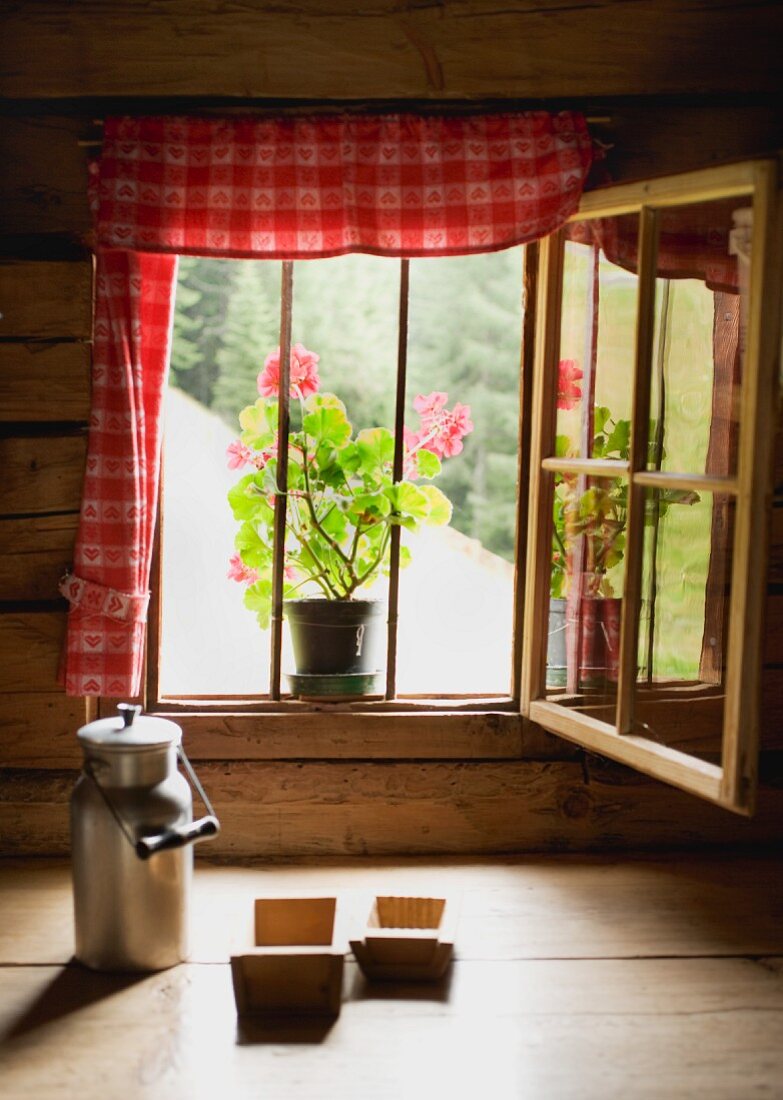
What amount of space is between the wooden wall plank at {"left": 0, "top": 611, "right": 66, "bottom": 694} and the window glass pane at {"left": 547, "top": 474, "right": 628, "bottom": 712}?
109 centimetres

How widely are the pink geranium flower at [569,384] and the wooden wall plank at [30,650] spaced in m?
1.18

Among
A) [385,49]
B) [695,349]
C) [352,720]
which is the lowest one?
[352,720]

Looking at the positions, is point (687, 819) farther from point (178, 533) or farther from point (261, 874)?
point (178, 533)

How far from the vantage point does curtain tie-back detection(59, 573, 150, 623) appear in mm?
2531

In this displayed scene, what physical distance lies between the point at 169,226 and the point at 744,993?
6.03 ft

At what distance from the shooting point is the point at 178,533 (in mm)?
3357

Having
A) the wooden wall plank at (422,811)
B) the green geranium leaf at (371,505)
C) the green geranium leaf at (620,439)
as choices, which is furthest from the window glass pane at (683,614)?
the green geranium leaf at (371,505)

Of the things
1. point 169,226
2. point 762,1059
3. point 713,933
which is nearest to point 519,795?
point 713,933

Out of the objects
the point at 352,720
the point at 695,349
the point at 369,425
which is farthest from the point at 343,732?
the point at 369,425

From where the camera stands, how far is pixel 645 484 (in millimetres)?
2344

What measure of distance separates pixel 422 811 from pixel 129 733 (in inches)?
34.0

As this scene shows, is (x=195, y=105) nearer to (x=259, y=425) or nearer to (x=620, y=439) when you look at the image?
(x=259, y=425)

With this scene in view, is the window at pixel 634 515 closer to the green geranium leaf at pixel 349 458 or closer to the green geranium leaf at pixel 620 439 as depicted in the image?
the green geranium leaf at pixel 620 439

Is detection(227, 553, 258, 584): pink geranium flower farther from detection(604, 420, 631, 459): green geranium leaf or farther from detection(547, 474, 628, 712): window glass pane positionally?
detection(604, 420, 631, 459): green geranium leaf
